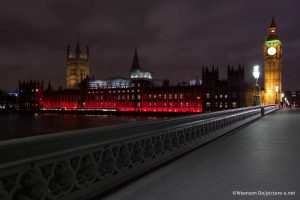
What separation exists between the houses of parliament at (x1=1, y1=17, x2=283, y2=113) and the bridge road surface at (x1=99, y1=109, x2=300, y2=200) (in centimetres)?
8018

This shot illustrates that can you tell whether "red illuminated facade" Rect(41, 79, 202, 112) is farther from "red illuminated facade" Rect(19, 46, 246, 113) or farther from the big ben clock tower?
the big ben clock tower

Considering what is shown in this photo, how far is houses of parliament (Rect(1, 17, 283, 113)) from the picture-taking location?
11562 cm

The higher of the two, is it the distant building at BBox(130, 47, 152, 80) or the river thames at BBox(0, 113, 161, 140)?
the distant building at BBox(130, 47, 152, 80)

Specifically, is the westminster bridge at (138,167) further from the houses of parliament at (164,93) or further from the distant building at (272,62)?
the distant building at (272,62)

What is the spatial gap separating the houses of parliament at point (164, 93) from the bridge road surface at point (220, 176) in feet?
263

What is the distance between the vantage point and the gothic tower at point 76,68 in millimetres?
191250

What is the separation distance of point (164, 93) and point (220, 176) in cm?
12481

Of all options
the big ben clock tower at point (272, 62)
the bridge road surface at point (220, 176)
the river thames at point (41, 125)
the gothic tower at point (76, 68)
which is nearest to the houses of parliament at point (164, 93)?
the big ben clock tower at point (272, 62)

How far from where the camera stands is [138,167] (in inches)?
276

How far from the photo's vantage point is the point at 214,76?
12294cm

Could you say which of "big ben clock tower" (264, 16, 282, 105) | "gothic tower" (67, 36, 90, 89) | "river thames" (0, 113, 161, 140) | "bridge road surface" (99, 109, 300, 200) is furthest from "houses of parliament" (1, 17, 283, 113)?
"bridge road surface" (99, 109, 300, 200)

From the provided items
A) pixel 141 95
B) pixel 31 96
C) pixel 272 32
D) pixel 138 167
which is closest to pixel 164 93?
pixel 141 95

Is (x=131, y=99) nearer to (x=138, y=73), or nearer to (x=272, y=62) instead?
(x=138, y=73)

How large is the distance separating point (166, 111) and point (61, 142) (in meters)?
123
